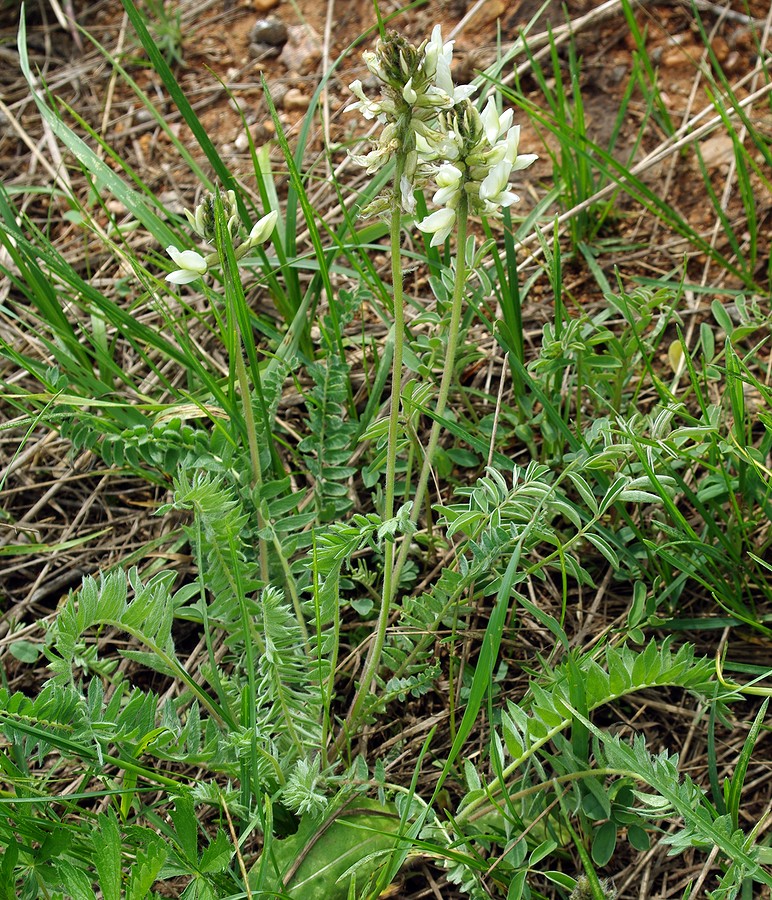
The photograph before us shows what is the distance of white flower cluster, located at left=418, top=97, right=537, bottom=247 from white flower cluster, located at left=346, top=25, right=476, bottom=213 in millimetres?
27

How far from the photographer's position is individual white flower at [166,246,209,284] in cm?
148

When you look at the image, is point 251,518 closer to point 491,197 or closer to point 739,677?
point 491,197

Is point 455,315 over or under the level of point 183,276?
under

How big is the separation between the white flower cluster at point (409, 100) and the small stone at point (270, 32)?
2.28 meters

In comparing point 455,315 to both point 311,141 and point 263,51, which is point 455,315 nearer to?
point 311,141

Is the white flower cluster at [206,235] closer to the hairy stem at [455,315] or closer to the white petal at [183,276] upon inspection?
the white petal at [183,276]

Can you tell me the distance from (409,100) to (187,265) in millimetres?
495

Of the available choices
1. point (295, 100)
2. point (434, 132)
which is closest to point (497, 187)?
point (434, 132)

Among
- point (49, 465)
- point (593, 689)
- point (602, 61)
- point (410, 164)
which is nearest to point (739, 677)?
point (593, 689)

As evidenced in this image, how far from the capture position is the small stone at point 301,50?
10.7 ft

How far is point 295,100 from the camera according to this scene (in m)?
3.17

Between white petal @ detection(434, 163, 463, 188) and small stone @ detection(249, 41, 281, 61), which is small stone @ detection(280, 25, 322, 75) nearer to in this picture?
small stone @ detection(249, 41, 281, 61)

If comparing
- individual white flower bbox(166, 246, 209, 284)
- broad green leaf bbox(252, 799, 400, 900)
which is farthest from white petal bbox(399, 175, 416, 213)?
broad green leaf bbox(252, 799, 400, 900)

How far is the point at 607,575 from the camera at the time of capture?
199 centimetres
